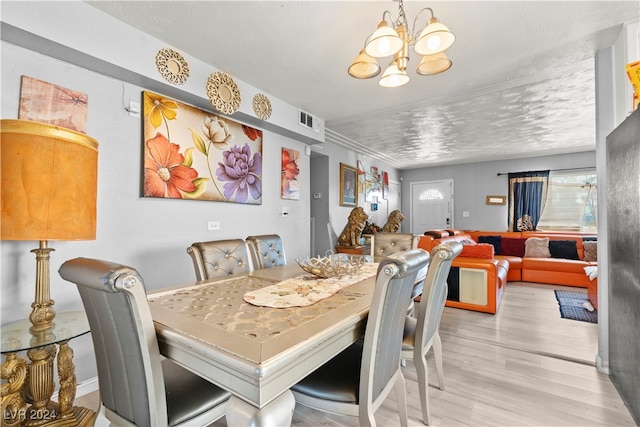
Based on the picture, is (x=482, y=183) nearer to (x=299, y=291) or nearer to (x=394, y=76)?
(x=394, y=76)

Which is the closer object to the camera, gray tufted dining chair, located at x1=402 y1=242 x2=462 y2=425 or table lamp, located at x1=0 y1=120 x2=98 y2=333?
table lamp, located at x1=0 y1=120 x2=98 y2=333

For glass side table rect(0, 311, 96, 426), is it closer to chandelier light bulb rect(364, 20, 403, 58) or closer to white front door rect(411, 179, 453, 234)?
chandelier light bulb rect(364, 20, 403, 58)

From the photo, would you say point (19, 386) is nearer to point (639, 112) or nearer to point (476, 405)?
point (476, 405)

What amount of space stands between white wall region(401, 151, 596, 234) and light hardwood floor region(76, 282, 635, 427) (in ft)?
13.2

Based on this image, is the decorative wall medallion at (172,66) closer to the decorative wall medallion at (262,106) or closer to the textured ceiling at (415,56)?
the textured ceiling at (415,56)

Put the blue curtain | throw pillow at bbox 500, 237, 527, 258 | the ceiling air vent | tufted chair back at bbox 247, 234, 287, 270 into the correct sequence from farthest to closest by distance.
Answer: the blue curtain, throw pillow at bbox 500, 237, 527, 258, the ceiling air vent, tufted chair back at bbox 247, 234, 287, 270

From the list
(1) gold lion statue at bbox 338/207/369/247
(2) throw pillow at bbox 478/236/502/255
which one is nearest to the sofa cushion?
(2) throw pillow at bbox 478/236/502/255

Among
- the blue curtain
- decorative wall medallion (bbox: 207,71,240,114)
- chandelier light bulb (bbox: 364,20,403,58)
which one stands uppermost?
decorative wall medallion (bbox: 207,71,240,114)

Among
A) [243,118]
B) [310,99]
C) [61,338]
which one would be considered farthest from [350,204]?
[61,338]

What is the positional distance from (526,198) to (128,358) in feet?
24.5

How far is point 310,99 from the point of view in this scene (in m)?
3.20

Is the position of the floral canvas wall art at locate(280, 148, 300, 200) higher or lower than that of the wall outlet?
lower

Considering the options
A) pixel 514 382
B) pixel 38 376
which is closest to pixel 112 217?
pixel 38 376

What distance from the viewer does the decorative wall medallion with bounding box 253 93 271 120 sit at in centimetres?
290
